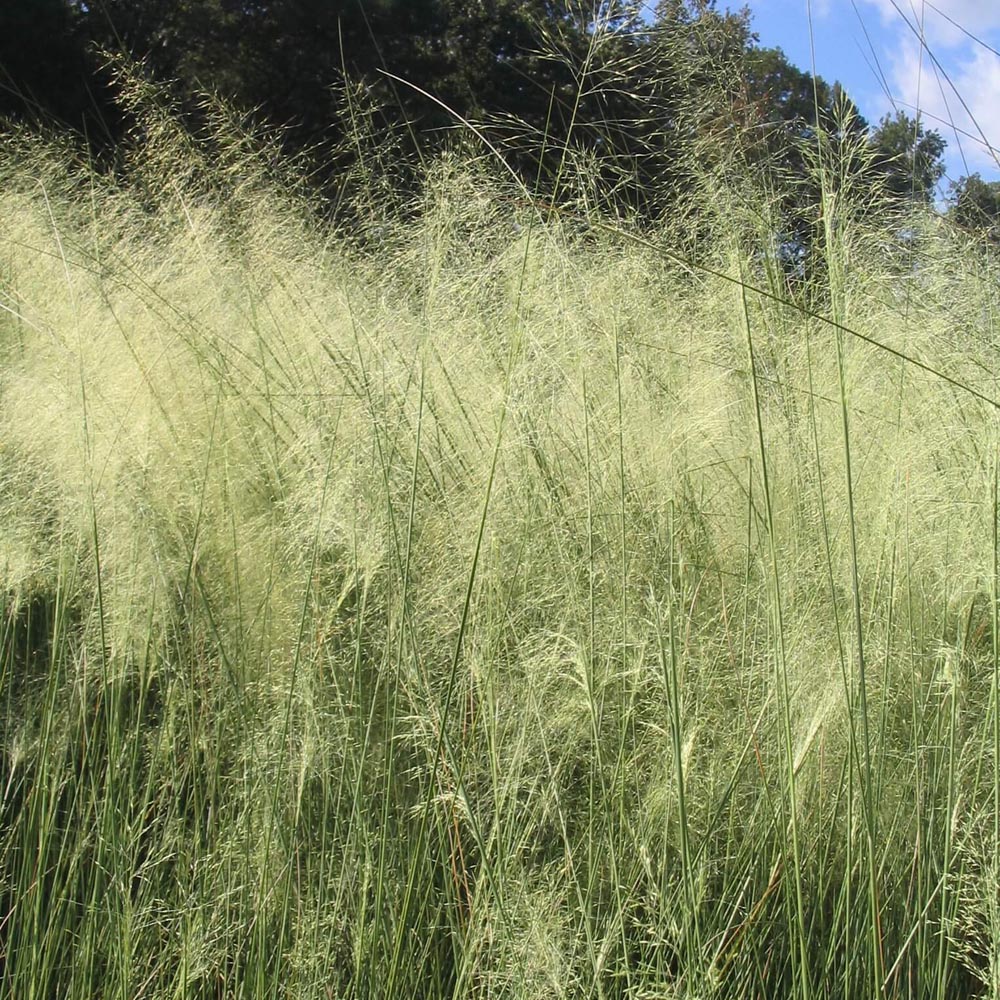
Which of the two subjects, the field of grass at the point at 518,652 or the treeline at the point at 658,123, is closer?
the field of grass at the point at 518,652

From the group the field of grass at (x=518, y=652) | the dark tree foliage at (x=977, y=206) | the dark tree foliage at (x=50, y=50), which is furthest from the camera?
the dark tree foliage at (x=50, y=50)

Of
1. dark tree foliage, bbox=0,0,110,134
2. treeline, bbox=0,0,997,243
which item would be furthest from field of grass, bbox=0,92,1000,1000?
dark tree foliage, bbox=0,0,110,134

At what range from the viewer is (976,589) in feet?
4.11

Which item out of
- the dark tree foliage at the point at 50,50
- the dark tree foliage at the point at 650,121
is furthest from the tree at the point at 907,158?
the dark tree foliage at the point at 50,50

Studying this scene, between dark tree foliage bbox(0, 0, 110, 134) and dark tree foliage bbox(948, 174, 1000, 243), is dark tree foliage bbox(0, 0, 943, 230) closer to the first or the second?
dark tree foliage bbox(948, 174, 1000, 243)

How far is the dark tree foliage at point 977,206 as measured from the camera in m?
1.94

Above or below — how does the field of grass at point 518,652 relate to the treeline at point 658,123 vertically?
below

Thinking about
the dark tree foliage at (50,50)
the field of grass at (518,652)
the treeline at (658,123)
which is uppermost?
the dark tree foliage at (50,50)

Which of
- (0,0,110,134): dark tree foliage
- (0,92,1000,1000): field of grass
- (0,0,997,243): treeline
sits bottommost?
(0,92,1000,1000): field of grass

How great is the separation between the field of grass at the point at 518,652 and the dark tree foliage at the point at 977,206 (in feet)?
0.91

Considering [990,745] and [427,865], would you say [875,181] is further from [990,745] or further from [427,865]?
[427,865]

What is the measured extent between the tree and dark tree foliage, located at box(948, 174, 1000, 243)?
69 millimetres

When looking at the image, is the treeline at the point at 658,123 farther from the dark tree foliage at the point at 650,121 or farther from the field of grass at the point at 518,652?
the field of grass at the point at 518,652

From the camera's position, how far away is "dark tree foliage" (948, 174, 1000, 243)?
194 cm
